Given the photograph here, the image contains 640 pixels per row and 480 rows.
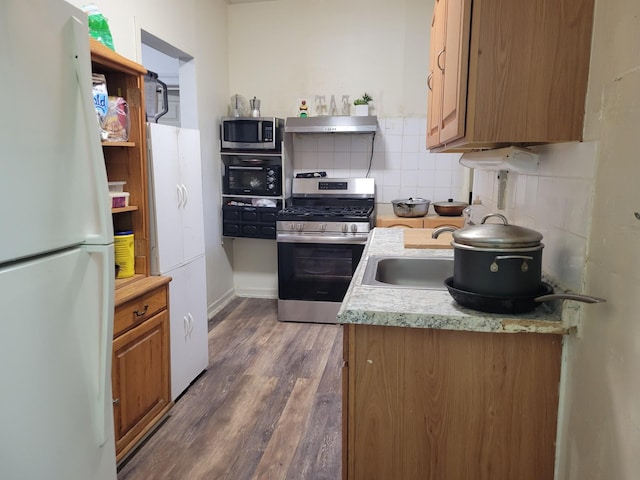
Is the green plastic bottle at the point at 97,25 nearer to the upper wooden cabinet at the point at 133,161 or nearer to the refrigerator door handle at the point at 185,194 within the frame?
the upper wooden cabinet at the point at 133,161

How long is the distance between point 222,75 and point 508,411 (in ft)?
11.9

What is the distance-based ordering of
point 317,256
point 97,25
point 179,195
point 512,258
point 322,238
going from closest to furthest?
point 512,258
point 97,25
point 179,195
point 322,238
point 317,256

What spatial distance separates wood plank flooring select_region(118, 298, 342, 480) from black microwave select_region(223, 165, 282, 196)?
4.02 feet

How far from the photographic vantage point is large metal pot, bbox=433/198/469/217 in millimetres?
3576

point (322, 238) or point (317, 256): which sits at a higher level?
point (322, 238)

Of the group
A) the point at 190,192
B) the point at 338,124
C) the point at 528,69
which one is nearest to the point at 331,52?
the point at 338,124

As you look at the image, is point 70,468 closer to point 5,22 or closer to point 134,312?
point 134,312

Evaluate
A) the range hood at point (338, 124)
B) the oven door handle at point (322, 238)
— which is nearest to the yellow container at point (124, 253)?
the oven door handle at point (322, 238)

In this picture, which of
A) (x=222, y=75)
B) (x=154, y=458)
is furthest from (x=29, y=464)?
(x=222, y=75)

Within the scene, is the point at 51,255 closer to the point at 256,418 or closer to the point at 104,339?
the point at 104,339

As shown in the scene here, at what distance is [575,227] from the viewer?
120 centimetres

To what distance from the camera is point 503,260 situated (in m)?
1.17

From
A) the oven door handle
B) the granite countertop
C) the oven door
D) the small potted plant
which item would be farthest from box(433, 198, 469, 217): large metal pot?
the granite countertop

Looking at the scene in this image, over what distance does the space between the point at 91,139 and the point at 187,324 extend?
58.3 inches
